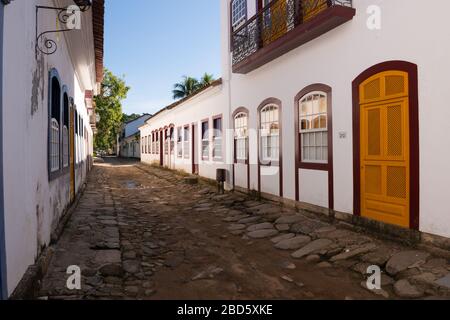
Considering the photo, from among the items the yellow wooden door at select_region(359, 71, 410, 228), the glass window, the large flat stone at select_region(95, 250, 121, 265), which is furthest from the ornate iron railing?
the glass window

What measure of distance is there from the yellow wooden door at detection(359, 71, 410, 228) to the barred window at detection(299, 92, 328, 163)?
3.61ft

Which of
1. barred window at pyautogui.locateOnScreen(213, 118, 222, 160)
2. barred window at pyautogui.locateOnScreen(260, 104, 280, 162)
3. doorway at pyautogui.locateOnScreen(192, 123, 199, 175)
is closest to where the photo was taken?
barred window at pyautogui.locateOnScreen(260, 104, 280, 162)

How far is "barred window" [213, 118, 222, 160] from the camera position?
12887 millimetres

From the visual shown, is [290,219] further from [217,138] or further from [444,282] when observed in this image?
[217,138]

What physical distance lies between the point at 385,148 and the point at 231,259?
115 inches

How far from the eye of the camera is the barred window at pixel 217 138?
42.3 feet

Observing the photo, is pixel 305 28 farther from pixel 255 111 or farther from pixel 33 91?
pixel 33 91

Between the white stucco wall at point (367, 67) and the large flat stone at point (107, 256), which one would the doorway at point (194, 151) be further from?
the large flat stone at point (107, 256)

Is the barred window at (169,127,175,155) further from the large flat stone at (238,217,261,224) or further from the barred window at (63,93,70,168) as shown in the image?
the large flat stone at (238,217,261,224)

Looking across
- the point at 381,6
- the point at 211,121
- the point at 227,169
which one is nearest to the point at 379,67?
the point at 381,6

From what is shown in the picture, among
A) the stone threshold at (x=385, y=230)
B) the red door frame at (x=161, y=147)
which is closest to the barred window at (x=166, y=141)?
the red door frame at (x=161, y=147)

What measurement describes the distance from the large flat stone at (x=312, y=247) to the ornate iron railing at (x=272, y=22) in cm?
397

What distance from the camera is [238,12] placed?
11.0 m

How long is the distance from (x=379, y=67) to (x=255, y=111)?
4.52m
